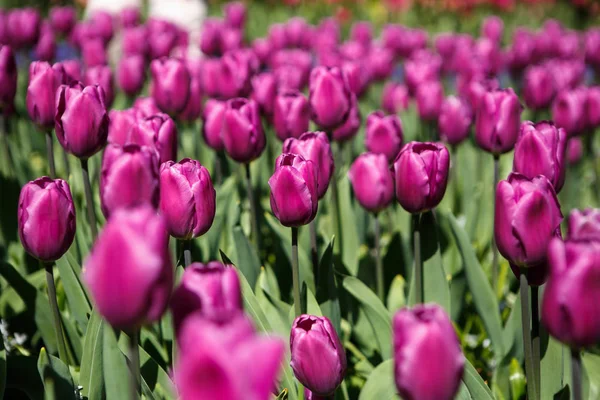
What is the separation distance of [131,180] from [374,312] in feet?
3.38

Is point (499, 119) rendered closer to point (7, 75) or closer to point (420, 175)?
point (420, 175)

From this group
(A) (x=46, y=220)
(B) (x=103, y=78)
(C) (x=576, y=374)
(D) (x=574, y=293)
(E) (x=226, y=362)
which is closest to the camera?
(E) (x=226, y=362)

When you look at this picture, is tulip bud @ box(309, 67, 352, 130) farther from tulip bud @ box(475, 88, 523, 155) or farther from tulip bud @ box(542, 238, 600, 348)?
tulip bud @ box(542, 238, 600, 348)

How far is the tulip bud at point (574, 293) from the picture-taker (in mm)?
1134

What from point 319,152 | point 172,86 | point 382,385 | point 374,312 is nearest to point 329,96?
point 319,152

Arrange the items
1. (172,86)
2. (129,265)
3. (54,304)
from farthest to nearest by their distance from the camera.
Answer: (172,86) → (54,304) → (129,265)

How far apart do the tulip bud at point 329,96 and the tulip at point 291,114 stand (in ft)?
0.38

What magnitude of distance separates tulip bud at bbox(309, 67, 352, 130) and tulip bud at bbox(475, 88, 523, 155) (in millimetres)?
485

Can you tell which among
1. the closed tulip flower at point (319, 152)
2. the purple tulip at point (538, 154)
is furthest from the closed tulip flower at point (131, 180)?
the purple tulip at point (538, 154)

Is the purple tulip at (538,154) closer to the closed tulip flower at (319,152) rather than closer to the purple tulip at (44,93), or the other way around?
the closed tulip flower at (319,152)

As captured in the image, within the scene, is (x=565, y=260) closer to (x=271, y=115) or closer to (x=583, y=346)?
(x=583, y=346)

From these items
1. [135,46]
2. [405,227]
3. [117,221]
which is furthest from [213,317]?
[135,46]

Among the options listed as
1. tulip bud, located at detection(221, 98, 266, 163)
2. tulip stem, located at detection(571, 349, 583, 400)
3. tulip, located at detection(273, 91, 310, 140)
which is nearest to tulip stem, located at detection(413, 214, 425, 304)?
tulip bud, located at detection(221, 98, 266, 163)

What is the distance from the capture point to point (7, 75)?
2.69m
